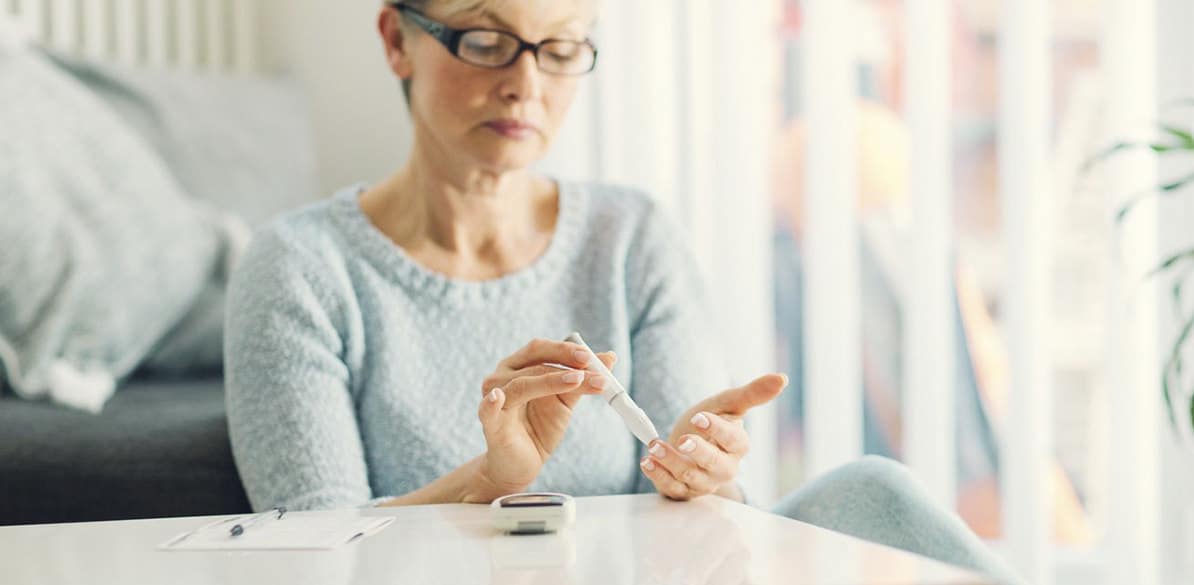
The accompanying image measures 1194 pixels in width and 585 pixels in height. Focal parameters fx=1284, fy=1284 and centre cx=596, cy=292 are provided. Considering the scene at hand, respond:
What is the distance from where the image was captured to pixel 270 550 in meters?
0.80

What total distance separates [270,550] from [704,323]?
0.79 meters

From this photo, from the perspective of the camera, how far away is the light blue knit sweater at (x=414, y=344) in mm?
1251

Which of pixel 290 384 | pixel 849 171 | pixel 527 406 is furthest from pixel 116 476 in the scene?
pixel 849 171

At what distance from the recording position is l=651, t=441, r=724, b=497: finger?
0.98m

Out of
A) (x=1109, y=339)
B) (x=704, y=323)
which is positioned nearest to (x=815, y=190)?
(x=1109, y=339)

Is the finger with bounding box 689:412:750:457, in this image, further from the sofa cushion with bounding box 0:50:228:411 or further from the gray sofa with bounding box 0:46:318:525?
the sofa cushion with bounding box 0:50:228:411

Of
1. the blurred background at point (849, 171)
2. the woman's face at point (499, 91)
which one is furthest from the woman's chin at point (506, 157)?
the blurred background at point (849, 171)

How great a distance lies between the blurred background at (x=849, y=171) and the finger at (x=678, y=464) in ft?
3.30

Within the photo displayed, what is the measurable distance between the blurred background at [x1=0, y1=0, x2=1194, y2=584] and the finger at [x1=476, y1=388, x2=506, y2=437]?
1.10 metres

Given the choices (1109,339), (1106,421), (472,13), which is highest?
(472,13)

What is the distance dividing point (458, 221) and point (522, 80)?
0.64ft

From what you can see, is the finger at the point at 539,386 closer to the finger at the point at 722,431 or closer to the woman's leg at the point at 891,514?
the finger at the point at 722,431

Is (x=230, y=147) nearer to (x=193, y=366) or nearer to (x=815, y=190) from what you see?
(x=193, y=366)

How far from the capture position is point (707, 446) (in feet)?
3.32
